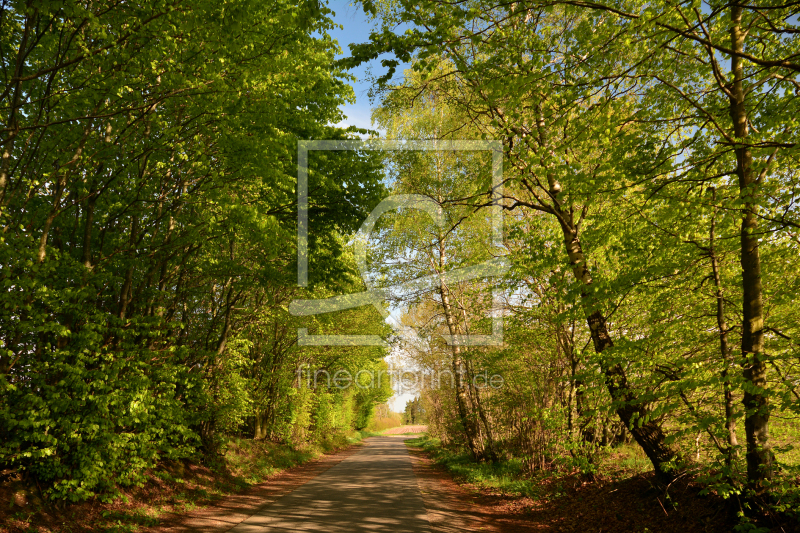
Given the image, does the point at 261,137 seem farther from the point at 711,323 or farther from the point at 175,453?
the point at 711,323

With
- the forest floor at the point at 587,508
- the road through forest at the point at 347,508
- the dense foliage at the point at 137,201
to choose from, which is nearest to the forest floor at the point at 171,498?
the dense foliage at the point at 137,201

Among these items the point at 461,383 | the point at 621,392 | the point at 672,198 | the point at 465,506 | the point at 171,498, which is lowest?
the point at 465,506

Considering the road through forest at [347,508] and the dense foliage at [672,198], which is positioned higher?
the dense foliage at [672,198]

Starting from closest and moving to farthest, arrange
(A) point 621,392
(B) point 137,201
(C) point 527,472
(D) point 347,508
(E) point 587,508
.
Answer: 1. (A) point 621,392
2. (E) point 587,508
3. (B) point 137,201
4. (D) point 347,508
5. (C) point 527,472

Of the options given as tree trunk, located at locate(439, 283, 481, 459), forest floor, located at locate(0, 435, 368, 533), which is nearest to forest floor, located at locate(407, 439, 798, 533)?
tree trunk, located at locate(439, 283, 481, 459)

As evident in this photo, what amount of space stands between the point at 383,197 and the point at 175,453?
26.9 ft

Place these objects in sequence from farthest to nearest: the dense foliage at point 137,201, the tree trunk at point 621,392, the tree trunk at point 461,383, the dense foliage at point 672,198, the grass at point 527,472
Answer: the tree trunk at point 461,383
the grass at point 527,472
the tree trunk at point 621,392
the dense foliage at point 137,201
the dense foliage at point 672,198

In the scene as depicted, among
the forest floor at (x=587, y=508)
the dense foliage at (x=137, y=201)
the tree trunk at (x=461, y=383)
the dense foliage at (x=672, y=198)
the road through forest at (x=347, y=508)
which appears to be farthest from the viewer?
the tree trunk at (x=461, y=383)

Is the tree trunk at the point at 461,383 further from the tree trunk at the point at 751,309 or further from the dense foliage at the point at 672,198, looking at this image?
the tree trunk at the point at 751,309

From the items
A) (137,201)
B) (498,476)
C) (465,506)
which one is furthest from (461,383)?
(137,201)

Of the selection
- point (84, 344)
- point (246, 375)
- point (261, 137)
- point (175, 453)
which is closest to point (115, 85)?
point (261, 137)

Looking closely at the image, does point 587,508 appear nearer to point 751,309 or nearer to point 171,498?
point 751,309

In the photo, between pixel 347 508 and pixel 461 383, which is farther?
pixel 461 383

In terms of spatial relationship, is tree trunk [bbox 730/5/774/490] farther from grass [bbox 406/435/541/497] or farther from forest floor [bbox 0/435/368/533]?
forest floor [bbox 0/435/368/533]
